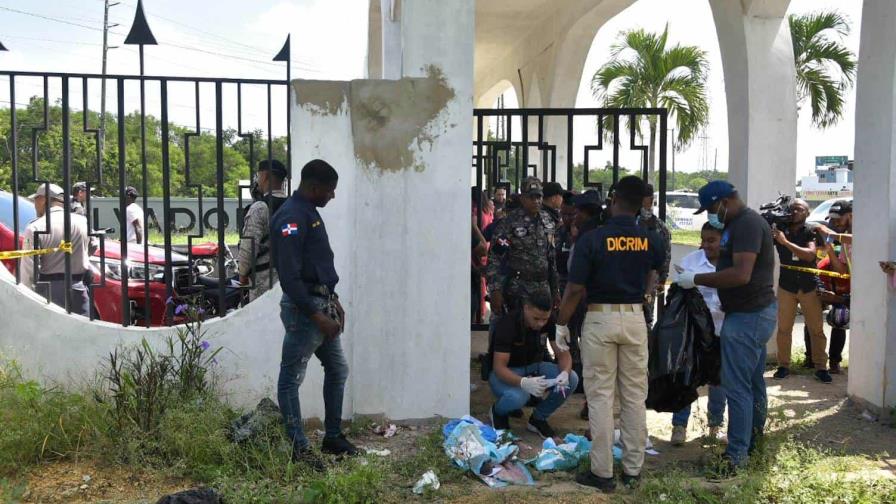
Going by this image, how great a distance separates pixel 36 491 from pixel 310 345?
67.0 inches

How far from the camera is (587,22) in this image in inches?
485

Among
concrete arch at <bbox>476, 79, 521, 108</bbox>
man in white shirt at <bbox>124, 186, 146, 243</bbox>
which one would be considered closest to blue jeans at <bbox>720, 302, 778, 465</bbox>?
man in white shirt at <bbox>124, 186, 146, 243</bbox>

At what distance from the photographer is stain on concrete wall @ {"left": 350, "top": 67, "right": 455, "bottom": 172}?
552 cm

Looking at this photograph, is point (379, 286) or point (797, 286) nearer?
point (379, 286)

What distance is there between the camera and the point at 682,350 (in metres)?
4.98

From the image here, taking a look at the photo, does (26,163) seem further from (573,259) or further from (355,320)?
(573,259)

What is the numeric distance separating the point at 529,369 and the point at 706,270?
1.38m

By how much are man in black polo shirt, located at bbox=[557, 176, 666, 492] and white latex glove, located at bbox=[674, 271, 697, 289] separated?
46 cm

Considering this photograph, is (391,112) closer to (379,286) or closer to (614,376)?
(379,286)

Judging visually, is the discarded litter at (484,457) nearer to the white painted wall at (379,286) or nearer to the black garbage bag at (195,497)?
the white painted wall at (379,286)

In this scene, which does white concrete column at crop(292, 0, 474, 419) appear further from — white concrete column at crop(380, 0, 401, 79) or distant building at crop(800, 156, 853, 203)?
distant building at crop(800, 156, 853, 203)

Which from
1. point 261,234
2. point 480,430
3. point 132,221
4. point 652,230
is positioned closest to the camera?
point 480,430

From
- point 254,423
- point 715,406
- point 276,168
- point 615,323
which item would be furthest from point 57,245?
point 715,406

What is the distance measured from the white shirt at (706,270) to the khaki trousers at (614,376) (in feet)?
3.12
